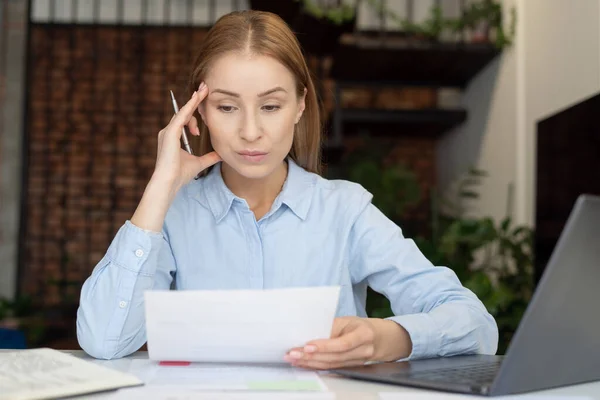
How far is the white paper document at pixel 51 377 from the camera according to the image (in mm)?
900

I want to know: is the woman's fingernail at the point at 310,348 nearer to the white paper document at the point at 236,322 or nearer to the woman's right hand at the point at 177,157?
the white paper document at the point at 236,322

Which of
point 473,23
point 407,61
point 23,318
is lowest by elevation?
point 23,318

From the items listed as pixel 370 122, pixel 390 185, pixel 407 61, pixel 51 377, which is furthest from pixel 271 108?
pixel 370 122

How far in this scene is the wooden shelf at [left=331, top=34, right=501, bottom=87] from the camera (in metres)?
4.09

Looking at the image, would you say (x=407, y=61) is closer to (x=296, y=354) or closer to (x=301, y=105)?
(x=301, y=105)

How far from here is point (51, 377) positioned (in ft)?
3.24

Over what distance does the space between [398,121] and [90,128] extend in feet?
10.5

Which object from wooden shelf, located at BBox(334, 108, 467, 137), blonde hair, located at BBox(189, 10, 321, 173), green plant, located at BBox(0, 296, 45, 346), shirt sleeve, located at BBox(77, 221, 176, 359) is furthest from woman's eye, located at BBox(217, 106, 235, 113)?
green plant, located at BBox(0, 296, 45, 346)

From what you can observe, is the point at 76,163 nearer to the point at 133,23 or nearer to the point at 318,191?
the point at 133,23

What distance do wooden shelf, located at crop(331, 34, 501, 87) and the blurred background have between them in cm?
1

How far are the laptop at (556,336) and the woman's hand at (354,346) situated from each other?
3 centimetres

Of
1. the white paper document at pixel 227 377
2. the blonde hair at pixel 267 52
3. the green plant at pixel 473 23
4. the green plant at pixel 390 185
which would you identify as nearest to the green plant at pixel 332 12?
the green plant at pixel 473 23

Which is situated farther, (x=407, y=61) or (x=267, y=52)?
(x=407, y=61)

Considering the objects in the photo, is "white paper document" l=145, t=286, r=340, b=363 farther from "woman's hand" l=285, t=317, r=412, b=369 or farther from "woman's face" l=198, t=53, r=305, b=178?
"woman's face" l=198, t=53, r=305, b=178
